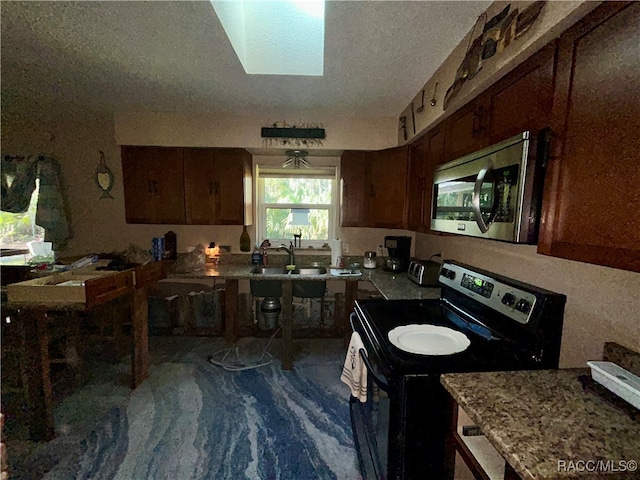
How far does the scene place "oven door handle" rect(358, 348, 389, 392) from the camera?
3.50 feet

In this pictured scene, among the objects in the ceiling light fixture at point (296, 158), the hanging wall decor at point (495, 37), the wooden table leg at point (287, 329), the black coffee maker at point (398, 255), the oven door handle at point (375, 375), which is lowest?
the wooden table leg at point (287, 329)

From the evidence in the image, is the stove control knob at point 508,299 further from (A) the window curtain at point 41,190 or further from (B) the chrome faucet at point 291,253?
(A) the window curtain at point 41,190

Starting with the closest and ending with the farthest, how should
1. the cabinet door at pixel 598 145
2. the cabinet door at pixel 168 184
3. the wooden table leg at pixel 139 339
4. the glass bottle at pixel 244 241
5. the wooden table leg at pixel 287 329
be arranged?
the cabinet door at pixel 598 145
the wooden table leg at pixel 139 339
the wooden table leg at pixel 287 329
the cabinet door at pixel 168 184
the glass bottle at pixel 244 241

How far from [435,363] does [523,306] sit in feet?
1.47

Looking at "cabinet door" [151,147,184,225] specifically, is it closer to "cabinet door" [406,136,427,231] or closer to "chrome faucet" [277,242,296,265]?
"chrome faucet" [277,242,296,265]

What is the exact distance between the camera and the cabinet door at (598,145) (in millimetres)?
668

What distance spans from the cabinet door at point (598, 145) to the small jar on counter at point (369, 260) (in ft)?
6.45

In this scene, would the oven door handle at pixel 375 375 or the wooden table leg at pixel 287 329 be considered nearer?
the oven door handle at pixel 375 375

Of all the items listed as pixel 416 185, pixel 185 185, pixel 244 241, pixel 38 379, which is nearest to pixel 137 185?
pixel 185 185

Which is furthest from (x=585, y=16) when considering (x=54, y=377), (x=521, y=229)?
(x=54, y=377)

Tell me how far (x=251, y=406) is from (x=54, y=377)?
1.58 m

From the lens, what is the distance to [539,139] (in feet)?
3.02

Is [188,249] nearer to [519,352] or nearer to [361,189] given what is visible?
[361,189]

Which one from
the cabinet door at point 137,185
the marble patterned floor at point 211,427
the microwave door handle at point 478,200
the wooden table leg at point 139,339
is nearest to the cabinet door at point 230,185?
the cabinet door at point 137,185
